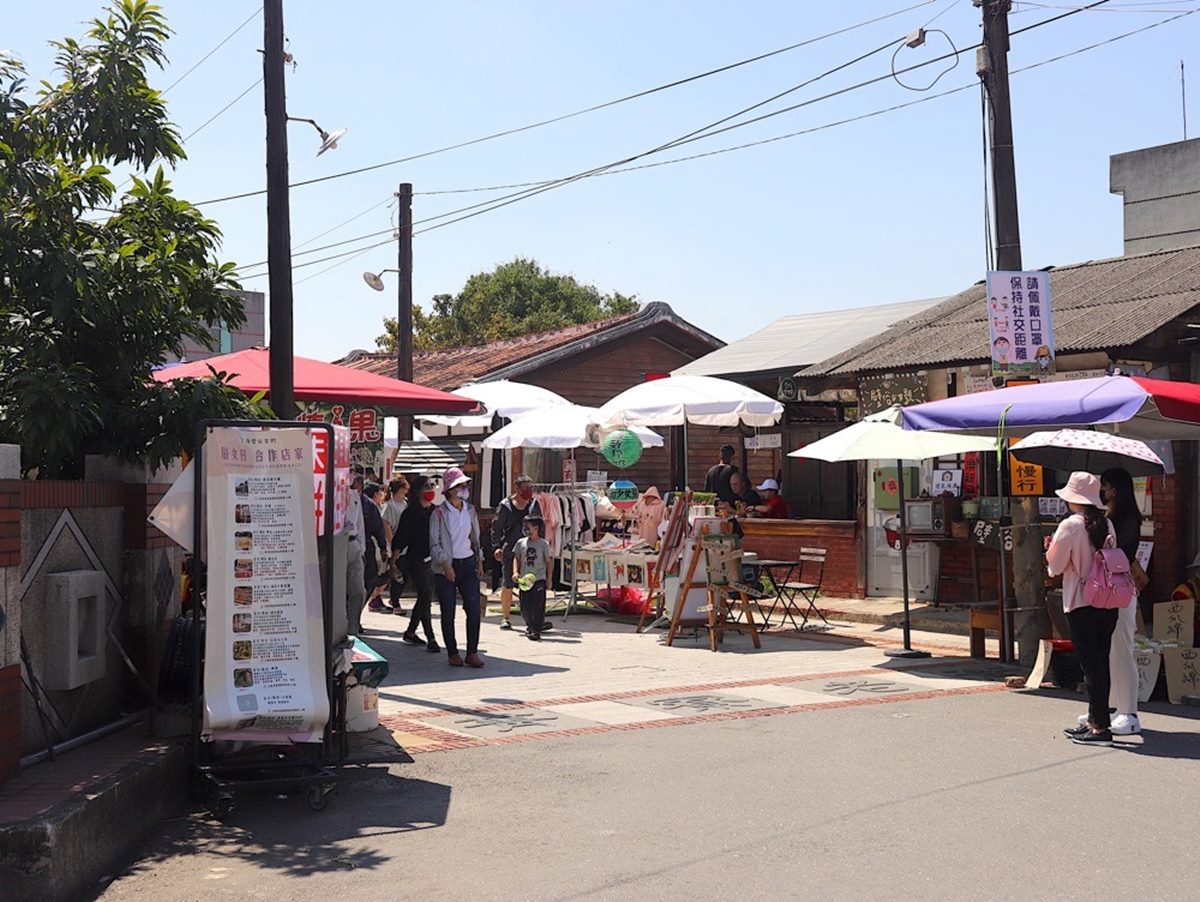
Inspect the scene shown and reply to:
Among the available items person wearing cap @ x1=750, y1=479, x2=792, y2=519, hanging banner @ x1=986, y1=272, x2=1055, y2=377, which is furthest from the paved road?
person wearing cap @ x1=750, y1=479, x2=792, y2=519

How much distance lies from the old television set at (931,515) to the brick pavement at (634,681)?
1255mm

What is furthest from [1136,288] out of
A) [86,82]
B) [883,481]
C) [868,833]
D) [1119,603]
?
[86,82]

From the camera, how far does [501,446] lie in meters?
19.2

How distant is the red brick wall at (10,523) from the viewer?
669 cm

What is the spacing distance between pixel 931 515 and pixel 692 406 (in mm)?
3379

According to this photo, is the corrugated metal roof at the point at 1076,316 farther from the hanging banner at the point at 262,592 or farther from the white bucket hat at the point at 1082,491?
the hanging banner at the point at 262,592

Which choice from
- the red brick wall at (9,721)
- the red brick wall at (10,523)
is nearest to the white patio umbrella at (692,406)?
the red brick wall at (10,523)

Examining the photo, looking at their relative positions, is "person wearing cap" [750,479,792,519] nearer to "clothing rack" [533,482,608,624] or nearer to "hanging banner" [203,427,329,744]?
"clothing rack" [533,482,608,624]

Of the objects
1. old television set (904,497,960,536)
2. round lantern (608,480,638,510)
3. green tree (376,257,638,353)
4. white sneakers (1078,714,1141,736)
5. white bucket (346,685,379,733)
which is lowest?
white sneakers (1078,714,1141,736)

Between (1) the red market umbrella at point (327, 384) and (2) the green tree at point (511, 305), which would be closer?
(1) the red market umbrella at point (327, 384)

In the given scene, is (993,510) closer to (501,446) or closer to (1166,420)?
(1166,420)

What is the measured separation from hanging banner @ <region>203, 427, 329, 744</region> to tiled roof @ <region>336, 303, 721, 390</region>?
19150 millimetres

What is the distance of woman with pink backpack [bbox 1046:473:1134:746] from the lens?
9.42 m

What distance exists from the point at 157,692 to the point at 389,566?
945 centimetres
